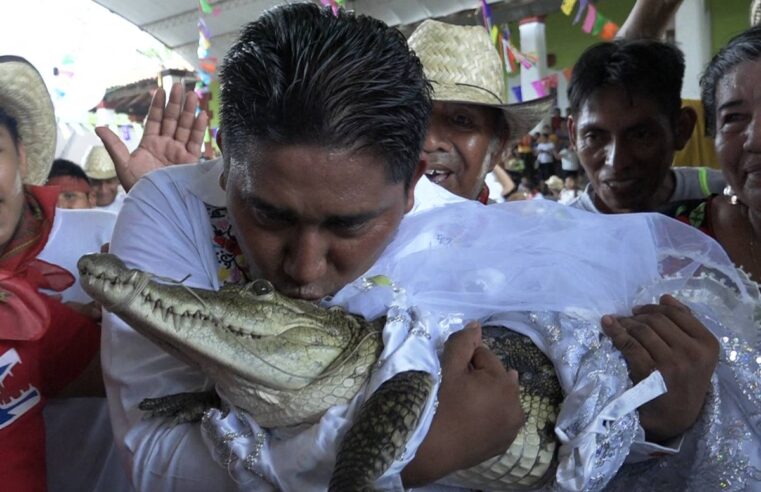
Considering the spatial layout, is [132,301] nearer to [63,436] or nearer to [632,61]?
[63,436]

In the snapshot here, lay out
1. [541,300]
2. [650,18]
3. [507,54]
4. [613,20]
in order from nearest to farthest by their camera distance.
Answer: [541,300], [650,18], [507,54], [613,20]

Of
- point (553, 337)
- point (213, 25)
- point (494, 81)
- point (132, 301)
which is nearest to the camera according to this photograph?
point (132, 301)

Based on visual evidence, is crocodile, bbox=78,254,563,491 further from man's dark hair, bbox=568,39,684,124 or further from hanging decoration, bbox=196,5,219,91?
hanging decoration, bbox=196,5,219,91

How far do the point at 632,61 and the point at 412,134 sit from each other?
133cm

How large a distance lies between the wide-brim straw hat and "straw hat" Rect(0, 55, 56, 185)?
1.02m

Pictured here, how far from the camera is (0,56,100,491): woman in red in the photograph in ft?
5.15

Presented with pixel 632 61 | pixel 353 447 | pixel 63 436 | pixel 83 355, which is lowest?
pixel 63 436

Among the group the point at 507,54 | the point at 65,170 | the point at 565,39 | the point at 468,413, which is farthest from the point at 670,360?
the point at 565,39

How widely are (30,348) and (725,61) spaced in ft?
5.87

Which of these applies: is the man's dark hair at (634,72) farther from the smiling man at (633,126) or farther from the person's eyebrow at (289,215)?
the person's eyebrow at (289,215)

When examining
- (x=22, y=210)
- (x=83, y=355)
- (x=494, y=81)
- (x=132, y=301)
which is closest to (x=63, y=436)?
(x=83, y=355)

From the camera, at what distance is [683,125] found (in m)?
2.37

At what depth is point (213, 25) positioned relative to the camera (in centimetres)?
930

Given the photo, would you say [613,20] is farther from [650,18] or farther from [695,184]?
[695,184]
